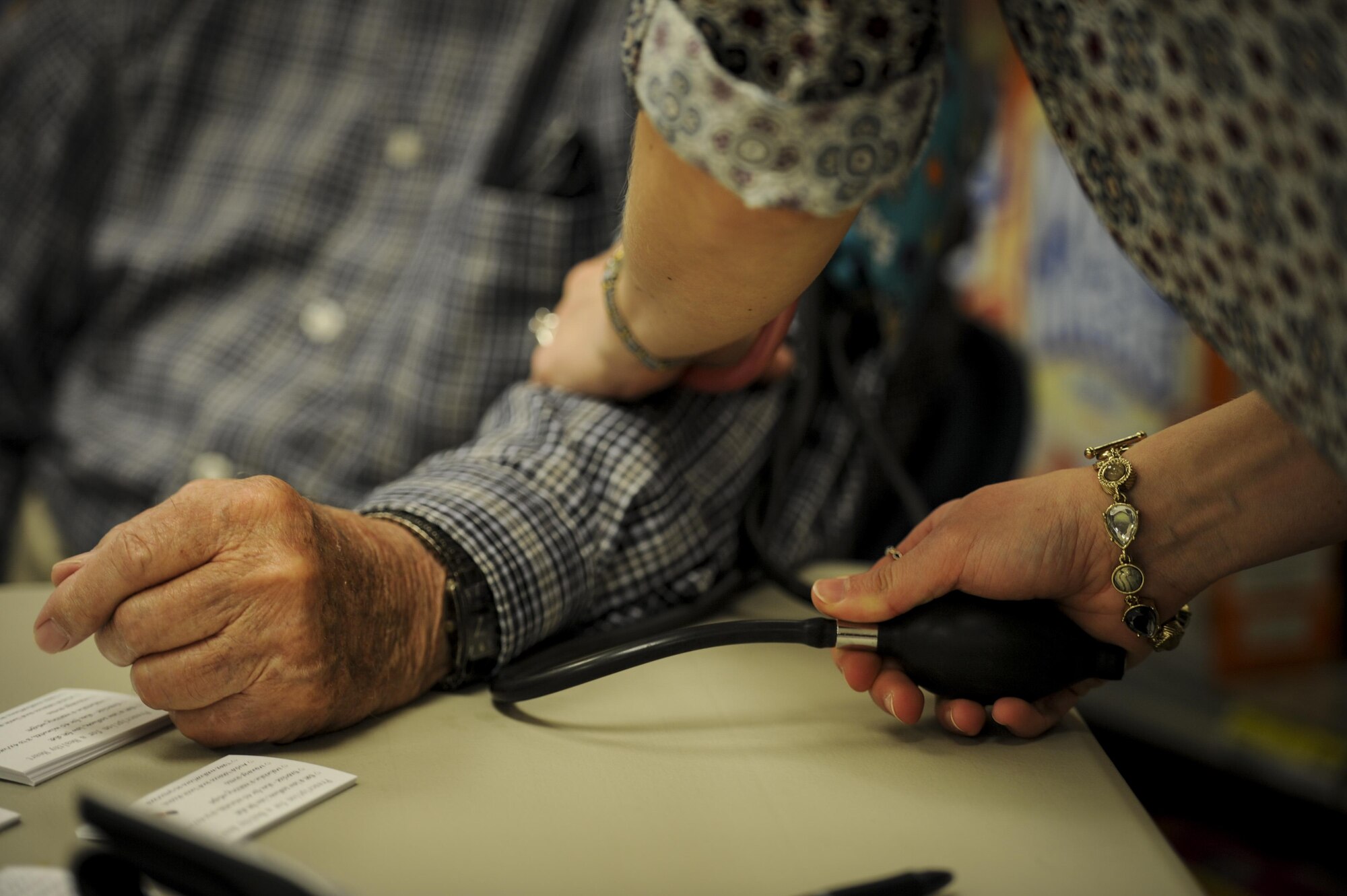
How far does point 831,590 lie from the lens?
449mm

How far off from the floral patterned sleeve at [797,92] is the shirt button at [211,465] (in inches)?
23.2

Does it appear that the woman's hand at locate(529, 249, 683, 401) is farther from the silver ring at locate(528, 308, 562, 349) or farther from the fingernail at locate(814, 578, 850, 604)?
the fingernail at locate(814, 578, 850, 604)

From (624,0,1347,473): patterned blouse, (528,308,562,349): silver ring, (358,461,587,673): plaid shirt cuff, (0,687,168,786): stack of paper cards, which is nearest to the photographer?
(624,0,1347,473): patterned blouse

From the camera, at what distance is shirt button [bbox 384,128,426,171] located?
2.88 feet

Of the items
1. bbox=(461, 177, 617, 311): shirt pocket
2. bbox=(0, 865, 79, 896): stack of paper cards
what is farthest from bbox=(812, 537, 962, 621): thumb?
bbox=(461, 177, 617, 311): shirt pocket

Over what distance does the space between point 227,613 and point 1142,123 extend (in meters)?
0.38

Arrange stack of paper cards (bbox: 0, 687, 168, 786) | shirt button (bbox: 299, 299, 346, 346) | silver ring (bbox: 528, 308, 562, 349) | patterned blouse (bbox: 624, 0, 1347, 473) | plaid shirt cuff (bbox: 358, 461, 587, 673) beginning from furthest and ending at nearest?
shirt button (bbox: 299, 299, 346, 346)
silver ring (bbox: 528, 308, 562, 349)
plaid shirt cuff (bbox: 358, 461, 587, 673)
stack of paper cards (bbox: 0, 687, 168, 786)
patterned blouse (bbox: 624, 0, 1347, 473)

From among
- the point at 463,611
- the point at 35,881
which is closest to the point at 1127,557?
the point at 463,611

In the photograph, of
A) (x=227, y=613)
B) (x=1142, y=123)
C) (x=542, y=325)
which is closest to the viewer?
(x=1142, y=123)

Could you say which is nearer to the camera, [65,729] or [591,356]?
[65,729]

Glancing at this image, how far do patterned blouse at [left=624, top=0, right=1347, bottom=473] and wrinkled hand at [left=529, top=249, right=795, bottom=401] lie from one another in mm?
232

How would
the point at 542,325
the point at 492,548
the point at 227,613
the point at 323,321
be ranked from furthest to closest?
the point at 323,321 → the point at 542,325 → the point at 492,548 → the point at 227,613

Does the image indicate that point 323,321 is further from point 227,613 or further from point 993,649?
point 993,649

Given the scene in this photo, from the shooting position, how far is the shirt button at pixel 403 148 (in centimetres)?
88
